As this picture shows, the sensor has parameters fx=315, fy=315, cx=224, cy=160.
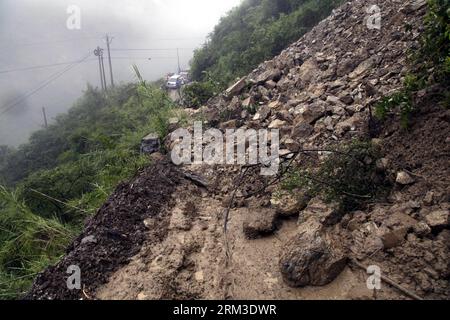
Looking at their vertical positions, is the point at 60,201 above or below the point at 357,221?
below

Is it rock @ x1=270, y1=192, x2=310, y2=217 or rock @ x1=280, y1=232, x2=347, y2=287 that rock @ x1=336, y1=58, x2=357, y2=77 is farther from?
rock @ x1=280, y1=232, x2=347, y2=287

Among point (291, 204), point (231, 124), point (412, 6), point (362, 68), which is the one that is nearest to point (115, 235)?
point (291, 204)

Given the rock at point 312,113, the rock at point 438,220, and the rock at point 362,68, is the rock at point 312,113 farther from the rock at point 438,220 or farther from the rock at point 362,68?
the rock at point 438,220

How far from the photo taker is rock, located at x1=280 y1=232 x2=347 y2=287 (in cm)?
240

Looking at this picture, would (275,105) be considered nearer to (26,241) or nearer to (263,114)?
(263,114)

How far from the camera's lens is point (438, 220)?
91.3 inches

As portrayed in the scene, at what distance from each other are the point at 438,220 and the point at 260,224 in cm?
145

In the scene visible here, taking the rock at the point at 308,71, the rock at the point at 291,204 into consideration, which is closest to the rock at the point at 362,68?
the rock at the point at 308,71

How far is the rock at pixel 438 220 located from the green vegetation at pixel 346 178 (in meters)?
0.54

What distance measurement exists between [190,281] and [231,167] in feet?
6.05

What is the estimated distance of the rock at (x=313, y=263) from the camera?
7.86ft

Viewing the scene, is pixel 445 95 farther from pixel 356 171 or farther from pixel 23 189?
pixel 23 189

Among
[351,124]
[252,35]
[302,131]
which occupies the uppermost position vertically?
[252,35]
